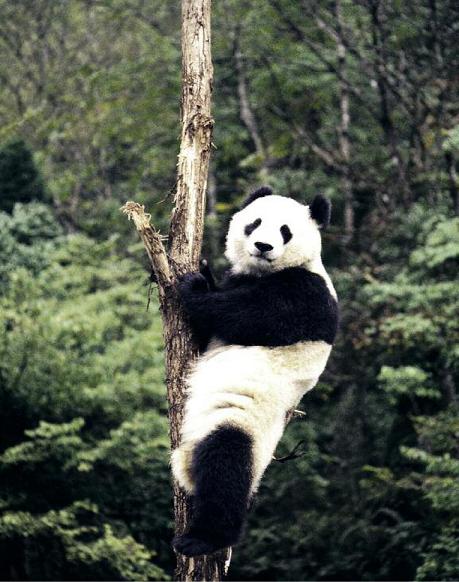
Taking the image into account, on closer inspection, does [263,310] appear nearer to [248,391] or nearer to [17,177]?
[248,391]

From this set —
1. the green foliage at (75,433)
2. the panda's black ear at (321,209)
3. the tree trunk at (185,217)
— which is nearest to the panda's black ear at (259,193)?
the panda's black ear at (321,209)

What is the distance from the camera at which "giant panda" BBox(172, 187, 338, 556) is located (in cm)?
414

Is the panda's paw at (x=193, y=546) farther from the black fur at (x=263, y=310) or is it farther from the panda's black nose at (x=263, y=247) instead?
the panda's black nose at (x=263, y=247)

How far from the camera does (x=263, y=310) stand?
4.69m

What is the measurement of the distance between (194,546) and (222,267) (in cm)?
1054

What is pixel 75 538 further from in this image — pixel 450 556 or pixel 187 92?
pixel 187 92

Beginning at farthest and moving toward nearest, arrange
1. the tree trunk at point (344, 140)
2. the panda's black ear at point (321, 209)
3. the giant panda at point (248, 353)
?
the tree trunk at point (344, 140), the panda's black ear at point (321, 209), the giant panda at point (248, 353)

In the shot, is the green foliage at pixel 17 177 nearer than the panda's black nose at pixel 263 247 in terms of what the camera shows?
No

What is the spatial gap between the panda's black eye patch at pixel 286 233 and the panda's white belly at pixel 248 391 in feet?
2.16

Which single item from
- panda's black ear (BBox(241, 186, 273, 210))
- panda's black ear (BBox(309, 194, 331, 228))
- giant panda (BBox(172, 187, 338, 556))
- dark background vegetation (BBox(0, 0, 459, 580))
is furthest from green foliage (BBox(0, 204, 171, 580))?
panda's black ear (BBox(309, 194, 331, 228))

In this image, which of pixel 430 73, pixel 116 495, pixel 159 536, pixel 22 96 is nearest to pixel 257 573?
pixel 159 536

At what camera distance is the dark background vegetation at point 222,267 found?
899 cm

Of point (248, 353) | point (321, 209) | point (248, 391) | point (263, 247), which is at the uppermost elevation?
→ point (321, 209)

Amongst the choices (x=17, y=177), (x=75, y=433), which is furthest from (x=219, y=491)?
(x=17, y=177)
